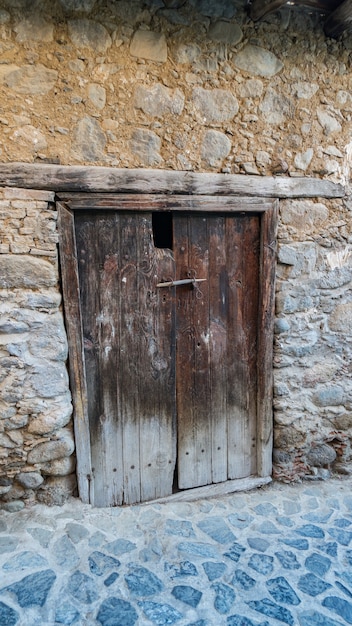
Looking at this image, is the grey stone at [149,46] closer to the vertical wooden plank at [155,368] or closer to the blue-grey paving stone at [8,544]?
the vertical wooden plank at [155,368]

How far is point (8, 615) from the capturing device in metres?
1.95

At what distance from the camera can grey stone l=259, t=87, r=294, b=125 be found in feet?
9.06

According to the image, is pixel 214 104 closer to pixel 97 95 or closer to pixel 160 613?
pixel 97 95

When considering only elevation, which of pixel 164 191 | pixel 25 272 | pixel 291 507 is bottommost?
pixel 291 507

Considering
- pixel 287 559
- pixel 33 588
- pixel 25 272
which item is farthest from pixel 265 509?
pixel 25 272

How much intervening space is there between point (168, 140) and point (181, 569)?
2.42 meters

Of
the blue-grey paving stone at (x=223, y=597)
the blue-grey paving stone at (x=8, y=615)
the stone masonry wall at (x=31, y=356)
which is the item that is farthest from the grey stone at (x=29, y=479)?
the blue-grey paving stone at (x=223, y=597)

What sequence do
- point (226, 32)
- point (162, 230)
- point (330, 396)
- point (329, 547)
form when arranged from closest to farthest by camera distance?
point (329, 547) < point (226, 32) < point (162, 230) < point (330, 396)

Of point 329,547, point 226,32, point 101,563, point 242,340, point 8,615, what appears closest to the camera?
point 8,615

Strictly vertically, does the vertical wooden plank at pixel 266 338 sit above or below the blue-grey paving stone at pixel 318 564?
above

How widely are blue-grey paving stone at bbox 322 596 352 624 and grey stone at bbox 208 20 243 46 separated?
3133 mm

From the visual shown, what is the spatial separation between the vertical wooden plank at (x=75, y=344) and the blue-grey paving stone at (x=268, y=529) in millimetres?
1090

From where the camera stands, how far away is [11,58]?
7.45 feet

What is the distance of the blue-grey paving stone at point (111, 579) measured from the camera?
2.18 m
